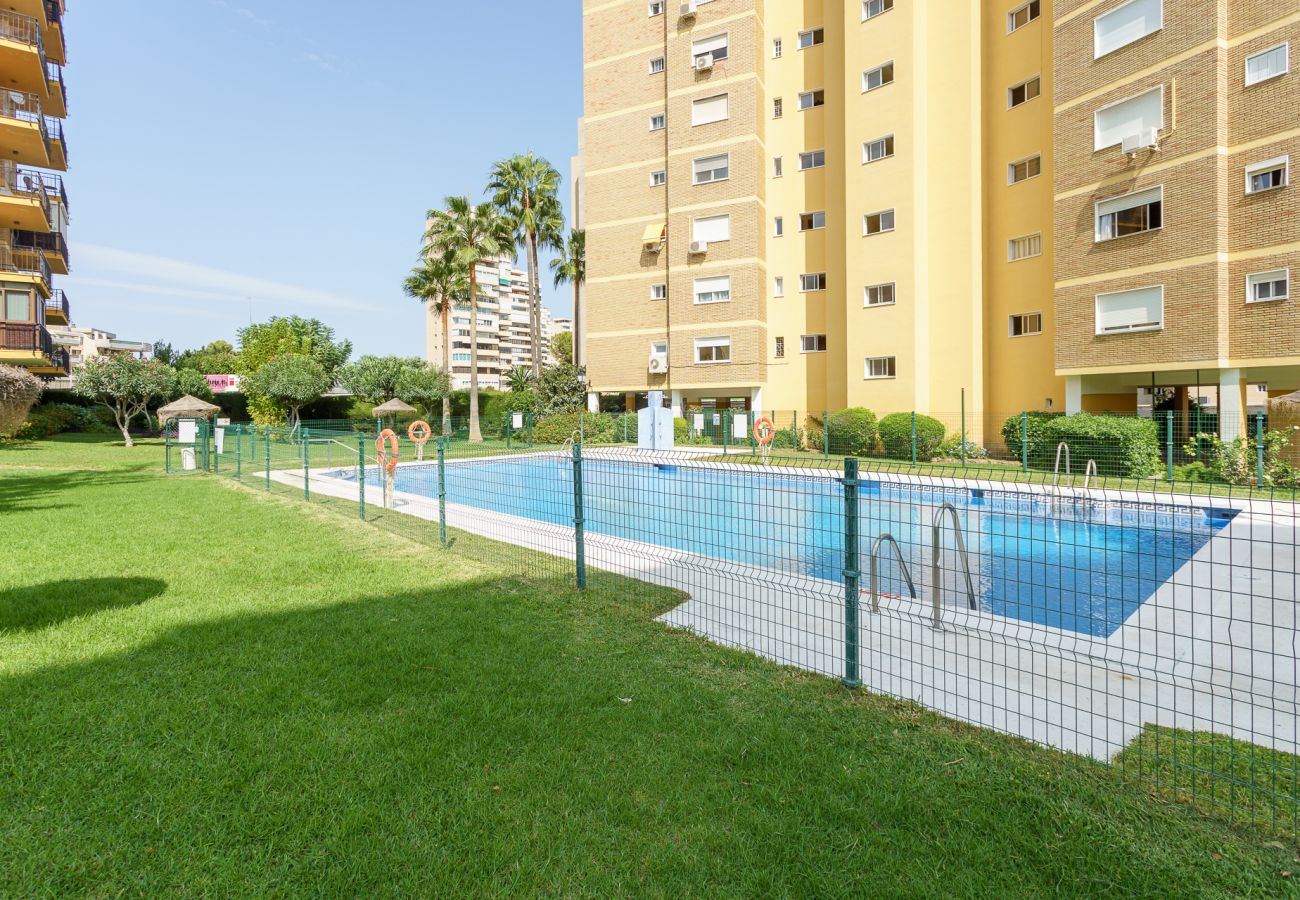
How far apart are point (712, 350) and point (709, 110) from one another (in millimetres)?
9698

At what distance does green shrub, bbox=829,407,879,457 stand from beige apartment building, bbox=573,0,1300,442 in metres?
1.93

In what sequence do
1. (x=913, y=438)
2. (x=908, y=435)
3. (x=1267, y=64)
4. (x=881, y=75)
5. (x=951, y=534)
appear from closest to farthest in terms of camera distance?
(x=951, y=534)
(x=1267, y=64)
(x=913, y=438)
(x=908, y=435)
(x=881, y=75)

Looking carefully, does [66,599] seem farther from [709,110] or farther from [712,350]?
[709,110]

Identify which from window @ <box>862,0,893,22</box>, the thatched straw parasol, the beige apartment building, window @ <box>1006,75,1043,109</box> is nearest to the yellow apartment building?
the thatched straw parasol

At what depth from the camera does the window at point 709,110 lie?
27.2 m

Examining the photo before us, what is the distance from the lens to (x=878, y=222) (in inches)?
942

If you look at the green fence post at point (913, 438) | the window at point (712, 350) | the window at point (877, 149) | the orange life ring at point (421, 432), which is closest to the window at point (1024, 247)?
the window at point (877, 149)

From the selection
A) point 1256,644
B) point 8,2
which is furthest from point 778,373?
point 8,2

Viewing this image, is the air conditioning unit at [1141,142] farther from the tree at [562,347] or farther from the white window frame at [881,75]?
the tree at [562,347]

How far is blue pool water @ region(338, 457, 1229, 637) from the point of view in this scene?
4.75 metres

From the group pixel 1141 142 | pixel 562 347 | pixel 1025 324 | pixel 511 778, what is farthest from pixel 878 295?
pixel 562 347

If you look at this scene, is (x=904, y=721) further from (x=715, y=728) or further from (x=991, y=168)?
(x=991, y=168)

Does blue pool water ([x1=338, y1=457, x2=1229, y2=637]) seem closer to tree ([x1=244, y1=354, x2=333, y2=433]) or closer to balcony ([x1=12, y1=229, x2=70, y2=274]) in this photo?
tree ([x1=244, y1=354, x2=333, y2=433])

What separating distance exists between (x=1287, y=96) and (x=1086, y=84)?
180 inches
